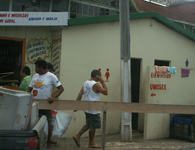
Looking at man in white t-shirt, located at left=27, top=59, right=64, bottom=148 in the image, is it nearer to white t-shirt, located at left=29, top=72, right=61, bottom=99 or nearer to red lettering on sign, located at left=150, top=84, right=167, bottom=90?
white t-shirt, located at left=29, top=72, right=61, bottom=99

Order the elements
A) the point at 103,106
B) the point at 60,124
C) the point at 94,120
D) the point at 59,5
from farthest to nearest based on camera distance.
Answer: the point at 59,5 → the point at 94,120 → the point at 60,124 → the point at 103,106

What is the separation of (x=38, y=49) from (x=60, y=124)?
277 centimetres

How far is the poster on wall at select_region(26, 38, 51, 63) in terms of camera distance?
24.9ft

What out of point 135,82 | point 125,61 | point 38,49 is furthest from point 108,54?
point 38,49

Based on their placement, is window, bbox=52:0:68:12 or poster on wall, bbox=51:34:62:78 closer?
poster on wall, bbox=51:34:62:78

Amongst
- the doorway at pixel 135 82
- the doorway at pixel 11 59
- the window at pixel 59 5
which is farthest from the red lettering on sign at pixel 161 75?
the doorway at pixel 11 59

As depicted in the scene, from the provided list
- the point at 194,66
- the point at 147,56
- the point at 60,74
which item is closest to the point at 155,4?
the point at 194,66

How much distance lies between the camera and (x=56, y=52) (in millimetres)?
7676

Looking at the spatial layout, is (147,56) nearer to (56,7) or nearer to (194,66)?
(194,66)

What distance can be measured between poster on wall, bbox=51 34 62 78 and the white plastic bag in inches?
82.0

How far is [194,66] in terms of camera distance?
10.1 meters

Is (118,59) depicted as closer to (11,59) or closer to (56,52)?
(56,52)

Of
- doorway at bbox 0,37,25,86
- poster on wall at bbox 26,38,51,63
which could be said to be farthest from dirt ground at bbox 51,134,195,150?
poster on wall at bbox 26,38,51,63

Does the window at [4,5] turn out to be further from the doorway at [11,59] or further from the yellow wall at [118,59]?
the yellow wall at [118,59]
